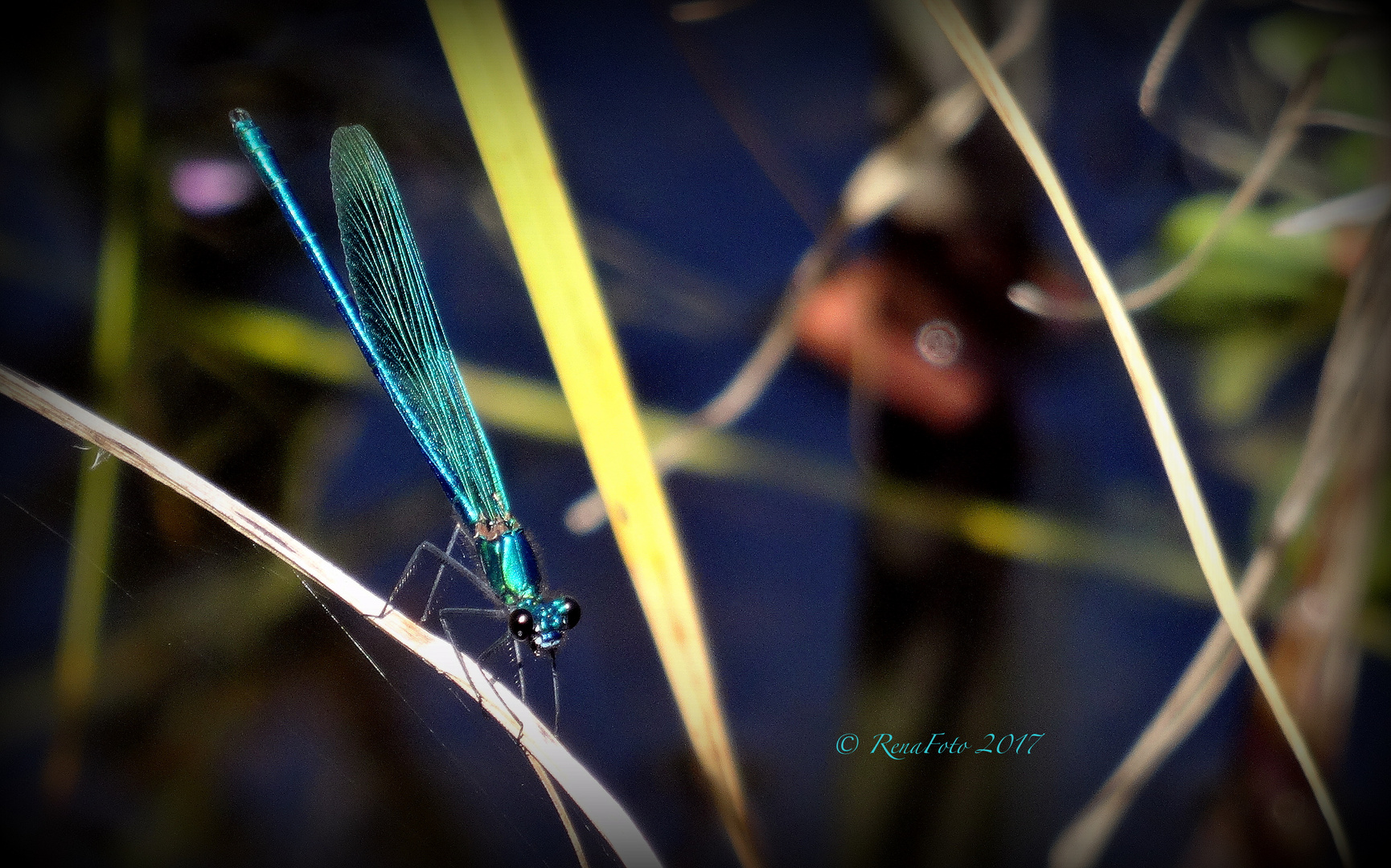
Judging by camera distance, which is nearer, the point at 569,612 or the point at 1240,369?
the point at 569,612

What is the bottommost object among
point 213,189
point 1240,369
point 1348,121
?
point 1240,369

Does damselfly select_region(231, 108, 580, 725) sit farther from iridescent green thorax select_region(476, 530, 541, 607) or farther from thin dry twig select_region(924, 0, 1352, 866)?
thin dry twig select_region(924, 0, 1352, 866)

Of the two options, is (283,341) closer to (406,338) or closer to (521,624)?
(406,338)

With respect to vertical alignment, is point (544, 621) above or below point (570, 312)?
below

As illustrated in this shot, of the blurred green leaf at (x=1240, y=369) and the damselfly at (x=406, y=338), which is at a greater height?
the damselfly at (x=406, y=338)

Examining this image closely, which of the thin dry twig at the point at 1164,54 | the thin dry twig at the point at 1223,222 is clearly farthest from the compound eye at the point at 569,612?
the thin dry twig at the point at 1164,54

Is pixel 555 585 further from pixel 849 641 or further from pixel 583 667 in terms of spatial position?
pixel 849 641

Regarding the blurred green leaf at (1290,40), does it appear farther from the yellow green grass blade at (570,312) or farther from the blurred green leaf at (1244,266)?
the yellow green grass blade at (570,312)

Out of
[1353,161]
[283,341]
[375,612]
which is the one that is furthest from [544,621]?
[1353,161]
